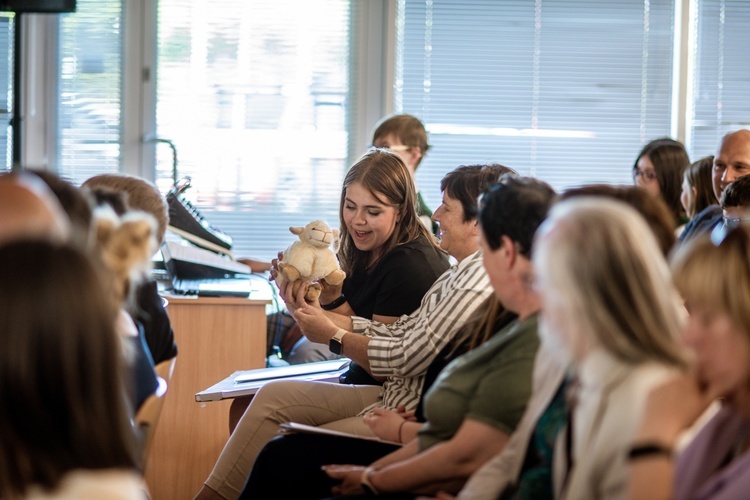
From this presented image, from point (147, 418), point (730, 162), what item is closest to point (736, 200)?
point (730, 162)

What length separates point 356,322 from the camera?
2.76m

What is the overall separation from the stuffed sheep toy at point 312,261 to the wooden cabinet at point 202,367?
547 mm

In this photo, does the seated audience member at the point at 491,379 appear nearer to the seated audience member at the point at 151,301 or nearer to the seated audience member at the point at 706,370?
the seated audience member at the point at 706,370

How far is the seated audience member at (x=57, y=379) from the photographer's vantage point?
0.99 meters

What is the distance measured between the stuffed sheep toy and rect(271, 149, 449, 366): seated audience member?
66 mm

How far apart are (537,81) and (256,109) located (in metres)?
1.56

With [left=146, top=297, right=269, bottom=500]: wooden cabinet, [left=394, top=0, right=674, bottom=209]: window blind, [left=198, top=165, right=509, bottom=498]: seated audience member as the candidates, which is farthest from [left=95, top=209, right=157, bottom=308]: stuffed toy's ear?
[left=394, top=0, right=674, bottom=209]: window blind

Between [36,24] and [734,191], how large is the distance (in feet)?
11.9

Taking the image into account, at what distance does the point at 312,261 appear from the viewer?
284 cm

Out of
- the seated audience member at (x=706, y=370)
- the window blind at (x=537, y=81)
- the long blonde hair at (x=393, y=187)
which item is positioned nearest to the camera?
the seated audience member at (x=706, y=370)

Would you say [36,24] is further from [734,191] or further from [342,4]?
[734,191]

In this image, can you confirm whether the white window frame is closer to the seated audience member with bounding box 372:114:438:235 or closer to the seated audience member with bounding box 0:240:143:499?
the seated audience member with bounding box 372:114:438:235

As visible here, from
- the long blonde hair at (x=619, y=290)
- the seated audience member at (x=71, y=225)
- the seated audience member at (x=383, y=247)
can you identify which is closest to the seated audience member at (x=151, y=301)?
the seated audience member at (x=71, y=225)

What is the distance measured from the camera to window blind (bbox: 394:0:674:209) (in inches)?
204
